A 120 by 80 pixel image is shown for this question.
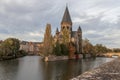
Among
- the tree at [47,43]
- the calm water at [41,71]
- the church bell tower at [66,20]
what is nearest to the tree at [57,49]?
the tree at [47,43]

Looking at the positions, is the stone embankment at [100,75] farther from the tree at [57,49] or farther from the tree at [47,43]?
the tree at [57,49]

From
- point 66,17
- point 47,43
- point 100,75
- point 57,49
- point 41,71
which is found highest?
point 66,17

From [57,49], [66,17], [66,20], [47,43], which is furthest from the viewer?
[66,20]

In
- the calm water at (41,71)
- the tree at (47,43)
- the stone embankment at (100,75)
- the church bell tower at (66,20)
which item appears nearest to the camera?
the stone embankment at (100,75)

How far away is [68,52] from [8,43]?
863 inches

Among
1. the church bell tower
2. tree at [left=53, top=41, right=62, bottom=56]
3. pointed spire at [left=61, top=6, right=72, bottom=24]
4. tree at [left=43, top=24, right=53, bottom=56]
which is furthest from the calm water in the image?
pointed spire at [left=61, top=6, right=72, bottom=24]

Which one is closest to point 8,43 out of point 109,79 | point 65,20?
point 65,20

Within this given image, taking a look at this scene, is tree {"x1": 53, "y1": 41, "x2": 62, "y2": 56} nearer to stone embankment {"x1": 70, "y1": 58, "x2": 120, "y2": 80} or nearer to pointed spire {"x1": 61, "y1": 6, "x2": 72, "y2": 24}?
pointed spire {"x1": 61, "y1": 6, "x2": 72, "y2": 24}

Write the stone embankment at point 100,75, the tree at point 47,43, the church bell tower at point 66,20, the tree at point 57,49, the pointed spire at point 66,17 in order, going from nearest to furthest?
the stone embankment at point 100,75 → the tree at point 47,43 → the tree at point 57,49 → the pointed spire at point 66,17 → the church bell tower at point 66,20

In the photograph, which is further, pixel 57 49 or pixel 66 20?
pixel 66 20

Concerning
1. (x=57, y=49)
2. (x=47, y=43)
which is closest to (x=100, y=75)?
(x=47, y=43)

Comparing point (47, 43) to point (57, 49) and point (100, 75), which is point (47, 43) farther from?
point (100, 75)

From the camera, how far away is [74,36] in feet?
340

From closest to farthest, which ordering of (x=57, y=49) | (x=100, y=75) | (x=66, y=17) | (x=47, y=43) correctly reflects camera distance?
(x=100, y=75), (x=47, y=43), (x=57, y=49), (x=66, y=17)
